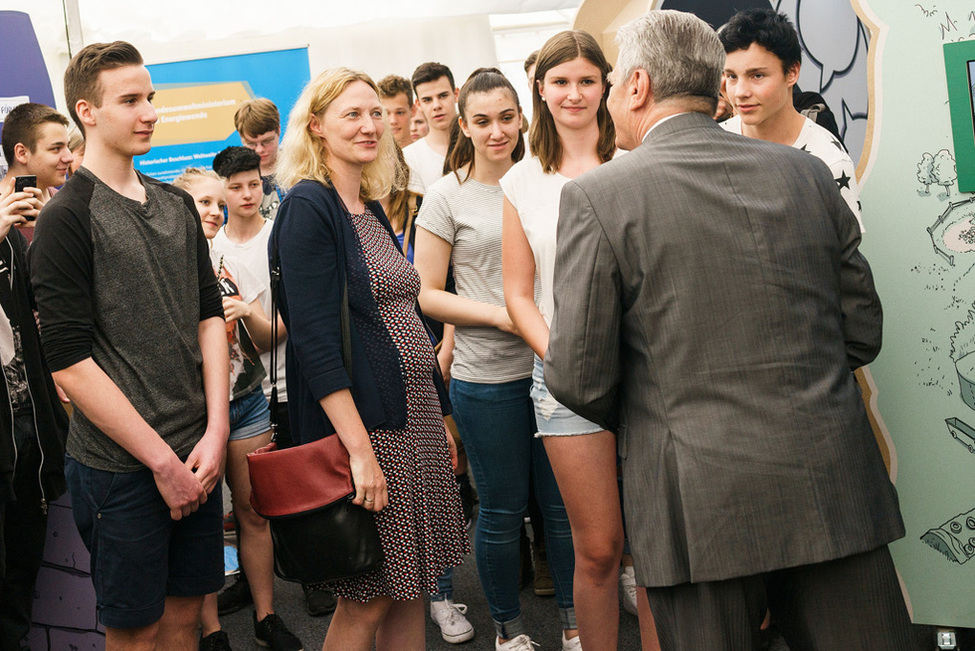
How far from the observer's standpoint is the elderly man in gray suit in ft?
4.37

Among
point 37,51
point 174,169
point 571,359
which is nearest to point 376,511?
point 571,359

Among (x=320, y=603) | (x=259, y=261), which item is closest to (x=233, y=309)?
(x=259, y=261)

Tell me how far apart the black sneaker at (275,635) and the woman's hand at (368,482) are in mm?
1257

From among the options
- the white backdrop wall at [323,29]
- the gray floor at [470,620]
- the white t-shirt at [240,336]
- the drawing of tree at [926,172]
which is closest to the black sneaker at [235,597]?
the gray floor at [470,620]

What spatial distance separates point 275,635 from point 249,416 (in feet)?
2.51

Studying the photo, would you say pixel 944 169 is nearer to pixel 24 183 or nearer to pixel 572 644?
pixel 572 644

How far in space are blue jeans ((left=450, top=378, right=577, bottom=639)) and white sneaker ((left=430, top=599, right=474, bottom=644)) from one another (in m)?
0.30

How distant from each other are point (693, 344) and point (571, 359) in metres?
0.22

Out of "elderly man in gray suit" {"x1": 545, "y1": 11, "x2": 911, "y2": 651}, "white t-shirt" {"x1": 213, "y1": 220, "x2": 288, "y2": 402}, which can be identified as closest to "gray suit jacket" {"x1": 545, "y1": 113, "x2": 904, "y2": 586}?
"elderly man in gray suit" {"x1": 545, "y1": 11, "x2": 911, "y2": 651}

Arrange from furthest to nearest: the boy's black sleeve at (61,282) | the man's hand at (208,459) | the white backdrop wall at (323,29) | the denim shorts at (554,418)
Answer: the white backdrop wall at (323,29) → the denim shorts at (554,418) → the man's hand at (208,459) → the boy's black sleeve at (61,282)

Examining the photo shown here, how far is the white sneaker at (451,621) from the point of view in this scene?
9.48 feet

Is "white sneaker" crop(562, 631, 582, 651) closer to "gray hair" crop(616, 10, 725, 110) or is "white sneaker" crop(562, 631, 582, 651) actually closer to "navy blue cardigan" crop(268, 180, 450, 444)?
"navy blue cardigan" crop(268, 180, 450, 444)

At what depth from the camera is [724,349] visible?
1.34m

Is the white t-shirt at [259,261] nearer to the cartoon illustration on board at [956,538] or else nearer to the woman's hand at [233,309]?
the woman's hand at [233,309]
